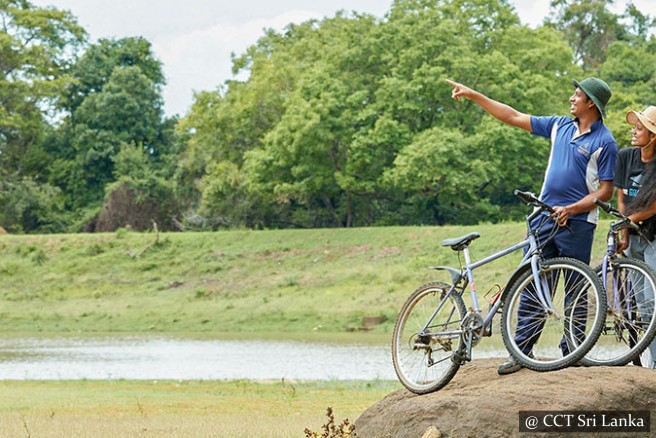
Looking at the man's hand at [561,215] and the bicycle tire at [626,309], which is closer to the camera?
the bicycle tire at [626,309]

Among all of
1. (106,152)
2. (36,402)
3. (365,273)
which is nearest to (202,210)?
(106,152)

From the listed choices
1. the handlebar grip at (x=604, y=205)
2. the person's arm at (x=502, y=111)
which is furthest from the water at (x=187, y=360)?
the handlebar grip at (x=604, y=205)

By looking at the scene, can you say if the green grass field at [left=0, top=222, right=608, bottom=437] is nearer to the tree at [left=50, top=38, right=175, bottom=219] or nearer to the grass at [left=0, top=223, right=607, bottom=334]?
the grass at [left=0, top=223, right=607, bottom=334]

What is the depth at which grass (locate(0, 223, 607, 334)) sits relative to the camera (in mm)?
33844

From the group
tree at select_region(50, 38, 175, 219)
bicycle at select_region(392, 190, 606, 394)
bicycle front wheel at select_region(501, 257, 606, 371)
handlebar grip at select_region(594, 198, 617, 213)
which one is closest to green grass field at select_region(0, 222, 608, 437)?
bicycle at select_region(392, 190, 606, 394)

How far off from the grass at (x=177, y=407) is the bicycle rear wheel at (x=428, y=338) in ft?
5.86

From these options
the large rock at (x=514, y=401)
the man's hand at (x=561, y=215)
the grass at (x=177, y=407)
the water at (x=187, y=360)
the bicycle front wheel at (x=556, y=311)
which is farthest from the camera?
the water at (x=187, y=360)

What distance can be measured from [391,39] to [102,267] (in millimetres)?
14840

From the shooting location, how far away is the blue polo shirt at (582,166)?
8.17 m

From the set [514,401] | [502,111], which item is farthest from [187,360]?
[514,401]

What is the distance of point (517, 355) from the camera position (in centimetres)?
777

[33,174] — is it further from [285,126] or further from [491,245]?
[491,245]

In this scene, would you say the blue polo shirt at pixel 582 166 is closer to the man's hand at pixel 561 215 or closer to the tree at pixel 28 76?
the man's hand at pixel 561 215

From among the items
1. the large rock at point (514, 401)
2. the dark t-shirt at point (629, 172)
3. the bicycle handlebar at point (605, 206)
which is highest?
the dark t-shirt at point (629, 172)
